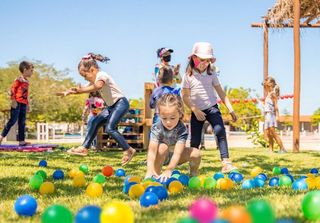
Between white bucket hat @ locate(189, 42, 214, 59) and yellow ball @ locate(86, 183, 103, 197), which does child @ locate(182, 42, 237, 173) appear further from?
yellow ball @ locate(86, 183, 103, 197)

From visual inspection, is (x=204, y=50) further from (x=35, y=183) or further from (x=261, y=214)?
(x=261, y=214)

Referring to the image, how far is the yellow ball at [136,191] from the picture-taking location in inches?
135

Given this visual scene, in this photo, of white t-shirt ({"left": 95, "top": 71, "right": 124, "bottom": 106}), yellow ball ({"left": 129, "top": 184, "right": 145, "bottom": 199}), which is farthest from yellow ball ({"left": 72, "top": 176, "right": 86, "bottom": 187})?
white t-shirt ({"left": 95, "top": 71, "right": 124, "bottom": 106})

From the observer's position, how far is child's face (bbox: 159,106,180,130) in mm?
4453

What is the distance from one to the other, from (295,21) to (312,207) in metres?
9.79

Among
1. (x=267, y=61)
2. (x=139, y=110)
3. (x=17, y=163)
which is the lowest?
(x=17, y=163)

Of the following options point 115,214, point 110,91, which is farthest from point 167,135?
point 115,214

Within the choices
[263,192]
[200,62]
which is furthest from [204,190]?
[200,62]

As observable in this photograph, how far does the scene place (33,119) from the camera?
152 feet

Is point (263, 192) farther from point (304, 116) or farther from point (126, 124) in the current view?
point (304, 116)

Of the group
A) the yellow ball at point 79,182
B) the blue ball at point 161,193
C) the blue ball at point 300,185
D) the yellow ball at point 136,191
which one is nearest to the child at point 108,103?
Result: the yellow ball at point 79,182

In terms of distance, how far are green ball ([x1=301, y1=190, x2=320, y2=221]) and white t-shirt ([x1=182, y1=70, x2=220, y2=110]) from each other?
3.50 metres

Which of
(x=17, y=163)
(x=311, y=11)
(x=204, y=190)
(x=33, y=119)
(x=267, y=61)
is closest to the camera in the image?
(x=204, y=190)

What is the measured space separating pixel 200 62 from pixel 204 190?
2344 mm
